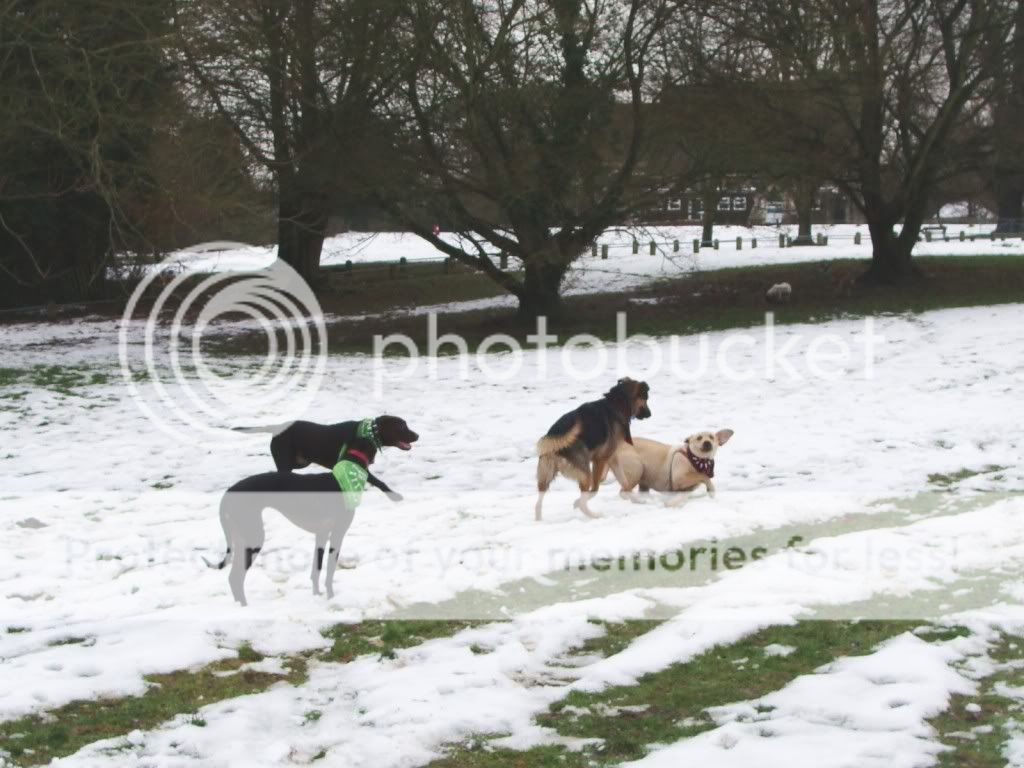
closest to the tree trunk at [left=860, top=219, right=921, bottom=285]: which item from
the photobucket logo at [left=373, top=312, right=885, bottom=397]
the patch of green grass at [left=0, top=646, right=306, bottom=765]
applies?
the photobucket logo at [left=373, top=312, right=885, bottom=397]

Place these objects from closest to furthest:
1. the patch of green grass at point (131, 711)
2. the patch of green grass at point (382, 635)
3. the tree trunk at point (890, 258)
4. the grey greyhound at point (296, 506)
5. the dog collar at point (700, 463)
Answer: the patch of green grass at point (131, 711) < the patch of green grass at point (382, 635) < the grey greyhound at point (296, 506) < the dog collar at point (700, 463) < the tree trunk at point (890, 258)

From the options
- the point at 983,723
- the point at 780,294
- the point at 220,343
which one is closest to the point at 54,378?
the point at 220,343

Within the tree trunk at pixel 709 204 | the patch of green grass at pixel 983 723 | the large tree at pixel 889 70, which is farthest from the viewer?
the tree trunk at pixel 709 204

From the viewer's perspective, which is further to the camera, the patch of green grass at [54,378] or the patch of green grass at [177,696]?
the patch of green grass at [54,378]

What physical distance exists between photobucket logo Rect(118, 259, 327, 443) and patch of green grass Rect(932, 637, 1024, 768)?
10921mm

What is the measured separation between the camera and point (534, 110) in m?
24.0

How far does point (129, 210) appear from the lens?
29188mm

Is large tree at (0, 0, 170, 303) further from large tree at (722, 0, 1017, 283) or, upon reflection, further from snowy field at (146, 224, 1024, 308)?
large tree at (722, 0, 1017, 283)

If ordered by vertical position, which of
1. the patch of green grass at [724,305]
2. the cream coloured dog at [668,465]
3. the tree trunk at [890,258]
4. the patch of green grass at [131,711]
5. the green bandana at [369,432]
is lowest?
the patch of green grass at [131,711]

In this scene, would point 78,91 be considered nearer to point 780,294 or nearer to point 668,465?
point 668,465

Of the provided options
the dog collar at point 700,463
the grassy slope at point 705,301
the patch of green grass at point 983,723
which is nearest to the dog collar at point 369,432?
the dog collar at point 700,463

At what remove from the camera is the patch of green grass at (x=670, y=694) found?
591cm

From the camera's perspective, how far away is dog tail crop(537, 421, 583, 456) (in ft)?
34.2

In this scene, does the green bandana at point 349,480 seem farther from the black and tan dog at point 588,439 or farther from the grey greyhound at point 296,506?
the black and tan dog at point 588,439
